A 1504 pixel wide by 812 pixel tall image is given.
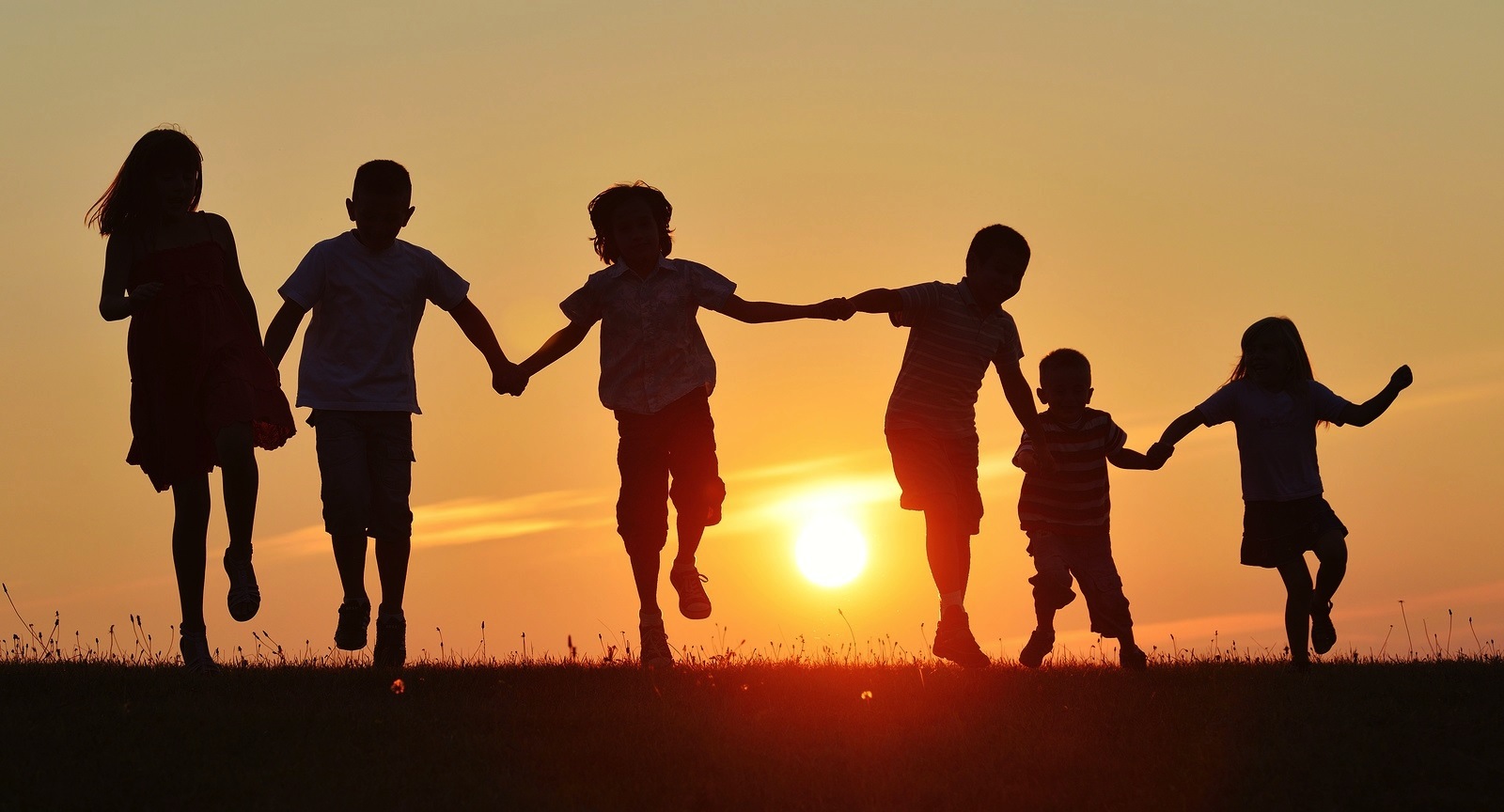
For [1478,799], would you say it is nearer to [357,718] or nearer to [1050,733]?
[1050,733]

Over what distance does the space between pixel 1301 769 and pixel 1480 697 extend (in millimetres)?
2308

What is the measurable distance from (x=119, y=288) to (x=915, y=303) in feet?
17.0

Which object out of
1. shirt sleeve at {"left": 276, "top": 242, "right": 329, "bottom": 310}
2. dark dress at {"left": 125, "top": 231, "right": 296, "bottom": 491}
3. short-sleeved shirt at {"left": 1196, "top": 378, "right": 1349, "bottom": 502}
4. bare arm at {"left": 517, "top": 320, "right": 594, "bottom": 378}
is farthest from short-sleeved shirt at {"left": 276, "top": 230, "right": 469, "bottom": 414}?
short-sleeved shirt at {"left": 1196, "top": 378, "right": 1349, "bottom": 502}

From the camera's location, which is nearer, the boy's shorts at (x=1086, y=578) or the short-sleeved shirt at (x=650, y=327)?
the short-sleeved shirt at (x=650, y=327)

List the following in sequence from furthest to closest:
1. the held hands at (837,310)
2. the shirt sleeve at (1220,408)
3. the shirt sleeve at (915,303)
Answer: the shirt sleeve at (1220,408), the shirt sleeve at (915,303), the held hands at (837,310)

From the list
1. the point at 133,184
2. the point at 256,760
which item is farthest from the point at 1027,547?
the point at 133,184

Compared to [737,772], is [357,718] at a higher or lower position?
higher

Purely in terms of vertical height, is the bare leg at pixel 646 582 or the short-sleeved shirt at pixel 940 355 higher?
the short-sleeved shirt at pixel 940 355

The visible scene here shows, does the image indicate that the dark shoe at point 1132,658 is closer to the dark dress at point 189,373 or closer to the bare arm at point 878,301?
the bare arm at point 878,301

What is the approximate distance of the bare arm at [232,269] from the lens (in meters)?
9.68

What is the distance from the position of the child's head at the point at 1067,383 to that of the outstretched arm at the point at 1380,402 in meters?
1.82

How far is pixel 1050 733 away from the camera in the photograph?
8.17 metres

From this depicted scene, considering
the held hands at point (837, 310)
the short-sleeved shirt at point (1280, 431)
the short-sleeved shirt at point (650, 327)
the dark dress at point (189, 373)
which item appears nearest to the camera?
the dark dress at point (189, 373)

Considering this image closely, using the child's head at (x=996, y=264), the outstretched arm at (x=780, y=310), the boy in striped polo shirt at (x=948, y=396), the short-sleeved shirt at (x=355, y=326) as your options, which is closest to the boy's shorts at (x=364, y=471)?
the short-sleeved shirt at (x=355, y=326)
